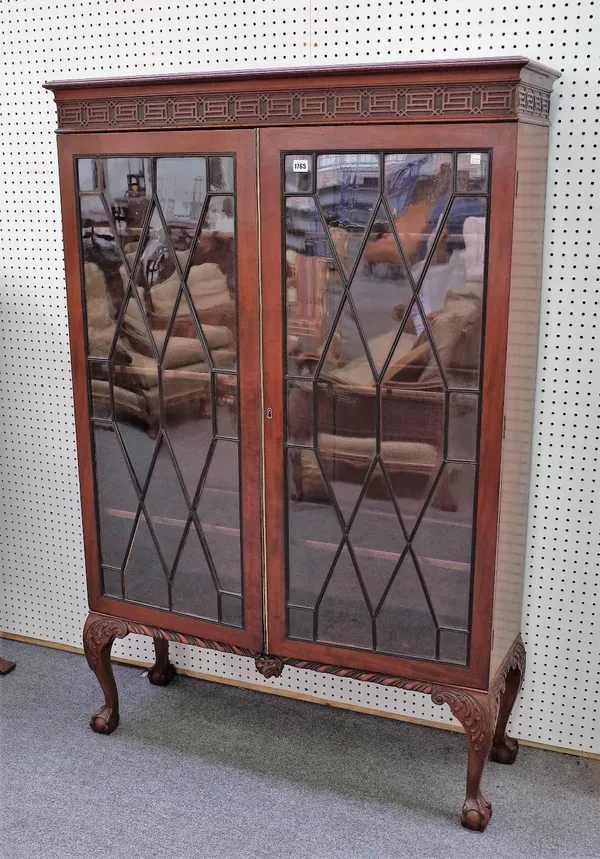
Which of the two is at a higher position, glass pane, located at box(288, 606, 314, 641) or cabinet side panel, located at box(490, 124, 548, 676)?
cabinet side panel, located at box(490, 124, 548, 676)

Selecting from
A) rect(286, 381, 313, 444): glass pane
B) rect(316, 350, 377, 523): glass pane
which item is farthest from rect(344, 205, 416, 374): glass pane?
rect(286, 381, 313, 444): glass pane

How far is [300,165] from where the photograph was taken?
2201mm

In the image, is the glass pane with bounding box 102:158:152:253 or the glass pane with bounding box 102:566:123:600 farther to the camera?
the glass pane with bounding box 102:566:123:600

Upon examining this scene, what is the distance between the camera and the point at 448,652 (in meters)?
Answer: 2.37

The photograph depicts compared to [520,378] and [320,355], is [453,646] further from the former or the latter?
[320,355]

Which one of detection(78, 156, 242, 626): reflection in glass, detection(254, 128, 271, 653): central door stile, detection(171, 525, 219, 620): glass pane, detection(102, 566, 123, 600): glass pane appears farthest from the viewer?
detection(102, 566, 123, 600): glass pane

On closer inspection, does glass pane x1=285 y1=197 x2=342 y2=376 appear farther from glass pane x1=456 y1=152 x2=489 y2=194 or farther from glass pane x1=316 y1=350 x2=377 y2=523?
glass pane x1=456 y1=152 x2=489 y2=194

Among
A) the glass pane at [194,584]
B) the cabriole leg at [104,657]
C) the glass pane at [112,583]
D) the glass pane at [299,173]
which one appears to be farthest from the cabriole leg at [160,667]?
the glass pane at [299,173]

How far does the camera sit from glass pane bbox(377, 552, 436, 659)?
2.37m

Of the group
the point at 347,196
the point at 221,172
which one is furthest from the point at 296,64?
the point at 347,196

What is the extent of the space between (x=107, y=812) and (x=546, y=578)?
4.77 ft

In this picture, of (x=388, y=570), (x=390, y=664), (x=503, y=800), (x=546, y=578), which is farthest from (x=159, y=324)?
(x=503, y=800)

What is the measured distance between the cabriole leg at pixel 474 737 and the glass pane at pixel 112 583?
3.28 ft

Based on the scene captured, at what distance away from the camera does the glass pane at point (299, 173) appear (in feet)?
7.20
